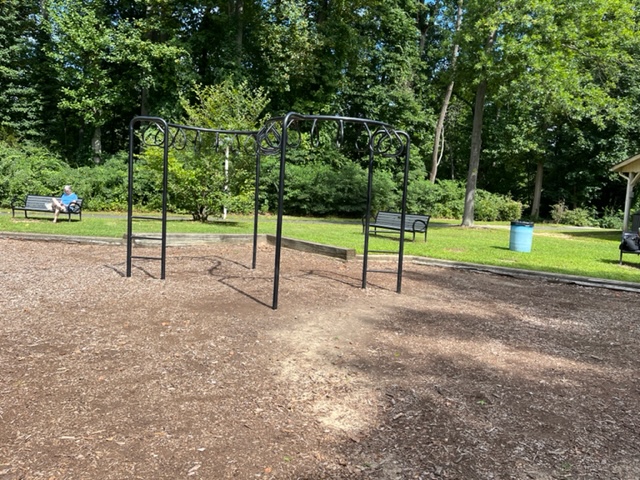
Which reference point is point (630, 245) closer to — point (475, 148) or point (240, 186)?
point (240, 186)

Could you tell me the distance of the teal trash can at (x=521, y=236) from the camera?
1235 centimetres

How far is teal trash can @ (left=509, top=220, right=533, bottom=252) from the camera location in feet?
40.5

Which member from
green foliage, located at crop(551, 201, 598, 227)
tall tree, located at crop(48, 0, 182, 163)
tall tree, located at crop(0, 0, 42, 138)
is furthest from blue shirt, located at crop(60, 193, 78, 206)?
green foliage, located at crop(551, 201, 598, 227)

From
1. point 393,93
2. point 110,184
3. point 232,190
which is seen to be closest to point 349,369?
point 232,190

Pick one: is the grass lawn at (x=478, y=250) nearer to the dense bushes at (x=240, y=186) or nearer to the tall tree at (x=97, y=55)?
the dense bushes at (x=240, y=186)

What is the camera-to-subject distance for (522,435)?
9.92 ft

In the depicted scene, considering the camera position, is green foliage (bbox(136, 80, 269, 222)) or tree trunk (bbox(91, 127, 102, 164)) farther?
tree trunk (bbox(91, 127, 102, 164))

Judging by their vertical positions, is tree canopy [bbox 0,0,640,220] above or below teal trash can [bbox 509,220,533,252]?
above

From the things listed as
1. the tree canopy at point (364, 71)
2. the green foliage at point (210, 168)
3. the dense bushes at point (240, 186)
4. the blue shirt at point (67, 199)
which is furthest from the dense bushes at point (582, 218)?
the blue shirt at point (67, 199)

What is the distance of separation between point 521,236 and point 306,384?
10.2 m

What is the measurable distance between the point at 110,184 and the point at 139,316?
1879 centimetres

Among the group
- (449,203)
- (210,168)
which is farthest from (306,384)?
(449,203)

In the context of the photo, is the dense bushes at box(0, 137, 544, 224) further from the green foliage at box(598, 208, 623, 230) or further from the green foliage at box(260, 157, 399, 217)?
the green foliage at box(598, 208, 623, 230)

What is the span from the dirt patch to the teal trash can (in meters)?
5.62
